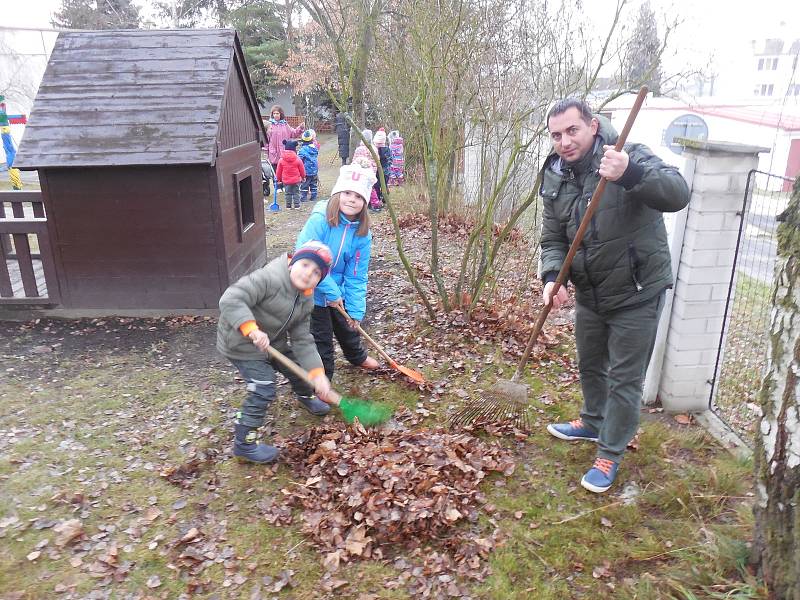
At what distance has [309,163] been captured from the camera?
45.1 feet

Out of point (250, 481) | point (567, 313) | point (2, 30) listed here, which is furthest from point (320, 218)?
point (2, 30)

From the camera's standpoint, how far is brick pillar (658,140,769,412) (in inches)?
154

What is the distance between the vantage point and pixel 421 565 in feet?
10.5

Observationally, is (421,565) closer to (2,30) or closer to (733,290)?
(733,290)

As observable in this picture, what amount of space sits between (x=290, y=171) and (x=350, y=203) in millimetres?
8703

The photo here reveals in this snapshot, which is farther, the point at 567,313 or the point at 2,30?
the point at 2,30

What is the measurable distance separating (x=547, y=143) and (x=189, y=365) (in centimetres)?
493

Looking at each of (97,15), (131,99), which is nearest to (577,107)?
(131,99)

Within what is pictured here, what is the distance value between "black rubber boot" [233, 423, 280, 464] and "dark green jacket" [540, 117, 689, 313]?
229 cm

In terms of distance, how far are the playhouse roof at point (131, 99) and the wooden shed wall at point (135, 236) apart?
0.72 feet

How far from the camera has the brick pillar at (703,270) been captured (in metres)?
3.91

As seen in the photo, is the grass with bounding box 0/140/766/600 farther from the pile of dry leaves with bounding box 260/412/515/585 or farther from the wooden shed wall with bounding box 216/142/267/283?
the wooden shed wall with bounding box 216/142/267/283

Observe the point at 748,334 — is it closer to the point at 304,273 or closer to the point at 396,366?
the point at 396,366

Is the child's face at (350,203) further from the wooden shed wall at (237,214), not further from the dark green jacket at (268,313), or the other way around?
the wooden shed wall at (237,214)
